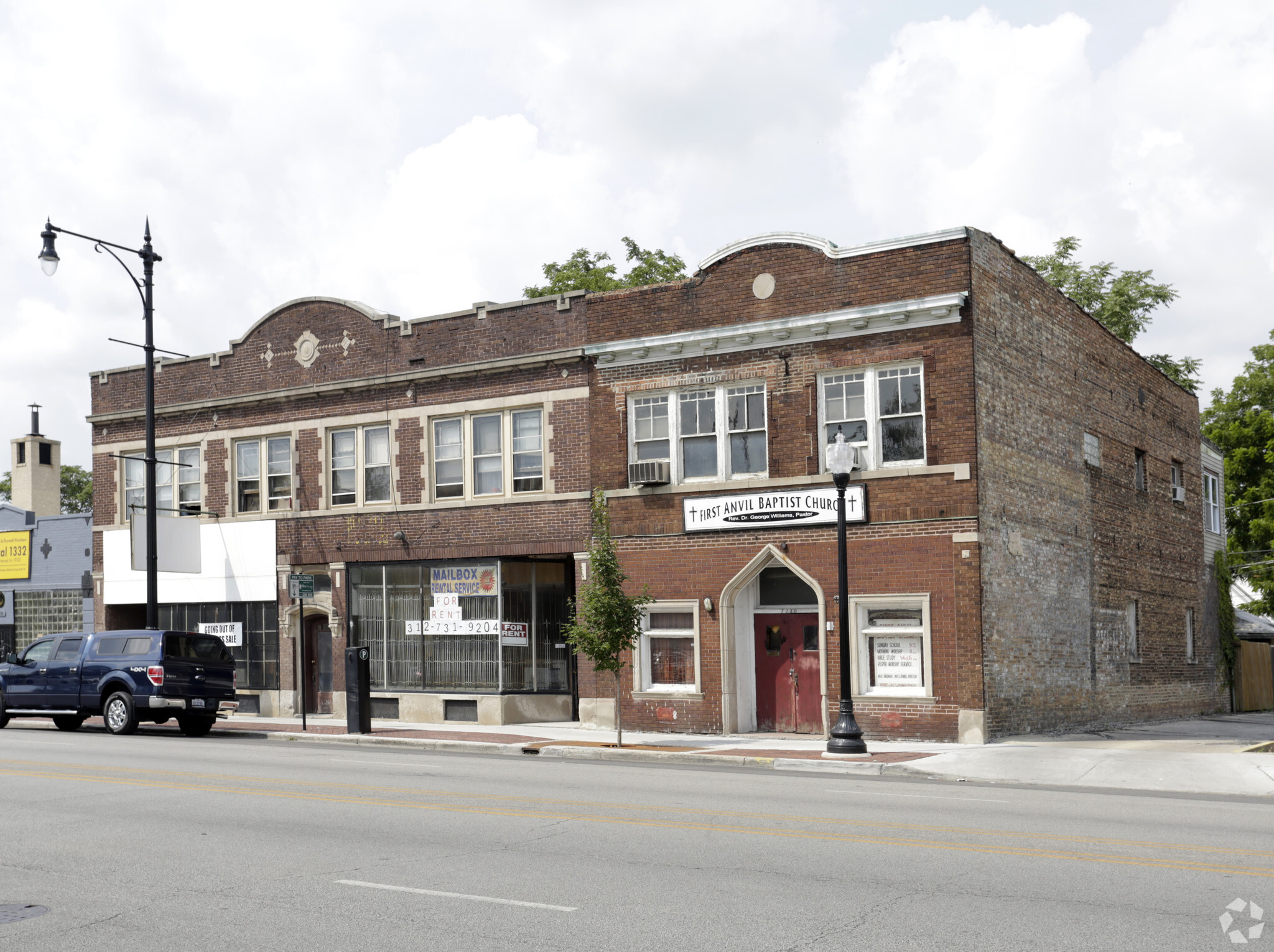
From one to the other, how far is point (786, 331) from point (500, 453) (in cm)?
668

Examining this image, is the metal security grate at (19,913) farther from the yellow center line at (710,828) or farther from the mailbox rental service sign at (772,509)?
the mailbox rental service sign at (772,509)

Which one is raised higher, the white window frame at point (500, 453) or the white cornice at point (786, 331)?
the white cornice at point (786, 331)

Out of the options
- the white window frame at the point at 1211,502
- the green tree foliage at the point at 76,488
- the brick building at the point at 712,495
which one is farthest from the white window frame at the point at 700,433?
the green tree foliage at the point at 76,488

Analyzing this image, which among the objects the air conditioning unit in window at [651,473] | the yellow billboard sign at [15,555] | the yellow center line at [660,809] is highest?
the air conditioning unit in window at [651,473]

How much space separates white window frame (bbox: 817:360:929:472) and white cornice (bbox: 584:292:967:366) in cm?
61

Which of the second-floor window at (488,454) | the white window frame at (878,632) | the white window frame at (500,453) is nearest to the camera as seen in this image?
the white window frame at (878,632)

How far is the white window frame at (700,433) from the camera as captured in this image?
22828 mm

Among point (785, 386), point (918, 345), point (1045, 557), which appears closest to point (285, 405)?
point (785, 386)

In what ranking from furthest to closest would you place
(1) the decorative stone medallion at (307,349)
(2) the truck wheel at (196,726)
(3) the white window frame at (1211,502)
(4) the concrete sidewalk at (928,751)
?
(3) the white window frame at (1211,502), (1) the decorative stone medallion at (307,349), (2) the truck wheel at (196,726), (4) the concrete sidewalk at (928,751)

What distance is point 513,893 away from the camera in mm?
8375

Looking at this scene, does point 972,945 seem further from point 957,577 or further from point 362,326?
point 362,326

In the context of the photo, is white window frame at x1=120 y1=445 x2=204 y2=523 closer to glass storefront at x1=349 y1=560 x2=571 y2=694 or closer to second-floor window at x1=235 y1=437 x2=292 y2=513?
second-floor window at x1=235 y1=437 x2=292 y2=513

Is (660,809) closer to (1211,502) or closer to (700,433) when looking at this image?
(700,433)

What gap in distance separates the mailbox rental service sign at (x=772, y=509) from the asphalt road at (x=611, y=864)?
7028 mm
